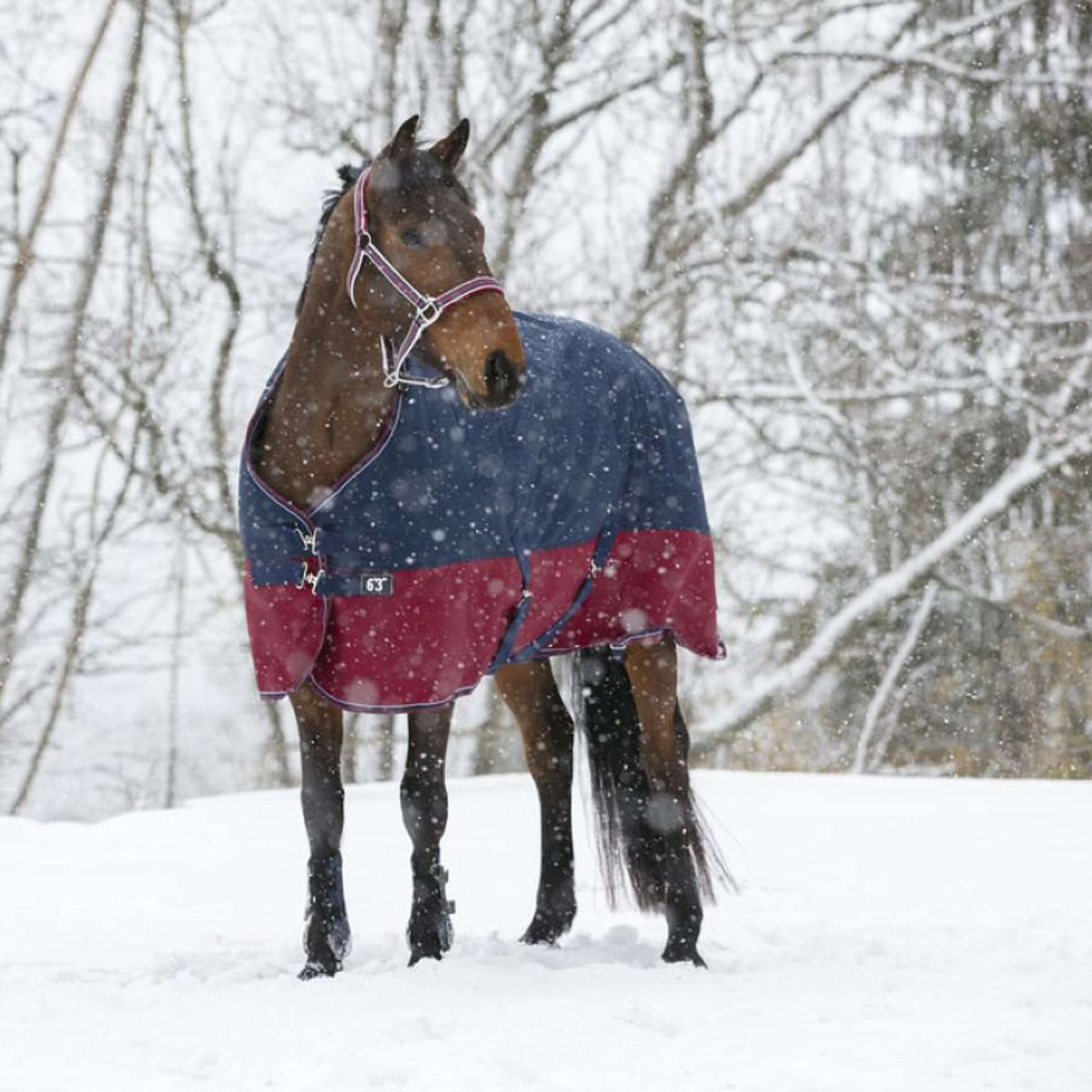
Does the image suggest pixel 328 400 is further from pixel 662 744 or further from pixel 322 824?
pixel 662 744

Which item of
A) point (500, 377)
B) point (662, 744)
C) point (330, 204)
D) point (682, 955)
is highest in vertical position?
point (330, 204)

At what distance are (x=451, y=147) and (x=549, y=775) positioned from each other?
1904 mm

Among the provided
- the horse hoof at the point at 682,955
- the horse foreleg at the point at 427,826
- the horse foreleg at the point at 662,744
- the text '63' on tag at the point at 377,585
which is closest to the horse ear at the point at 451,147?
the text '63' on tag at the point at 377,585

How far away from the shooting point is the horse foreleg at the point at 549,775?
4281mm

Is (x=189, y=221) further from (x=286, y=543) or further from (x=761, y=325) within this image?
(x=286, y=543)

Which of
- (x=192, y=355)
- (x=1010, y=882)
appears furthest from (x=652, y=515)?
(x=192, y=355)

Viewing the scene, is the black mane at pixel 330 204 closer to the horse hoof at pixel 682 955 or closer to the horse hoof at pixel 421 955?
the horse hoof at pixel 421 955

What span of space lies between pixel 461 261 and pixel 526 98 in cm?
877

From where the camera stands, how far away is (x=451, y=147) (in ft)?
11.4

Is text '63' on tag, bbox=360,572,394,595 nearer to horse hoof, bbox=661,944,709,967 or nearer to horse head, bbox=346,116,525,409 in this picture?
horse head, bbox=346,116,525,409

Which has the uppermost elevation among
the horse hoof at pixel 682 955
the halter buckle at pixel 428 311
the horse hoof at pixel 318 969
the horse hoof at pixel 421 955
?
the halter buckle at pixel 428 311

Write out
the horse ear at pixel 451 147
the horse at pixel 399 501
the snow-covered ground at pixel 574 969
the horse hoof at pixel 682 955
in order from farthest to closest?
the horse hoof at pixel 682 955, the horse ear at pixel 451 147, the horse at pixel 399 501, the snow-covered ground at pixel 574 969

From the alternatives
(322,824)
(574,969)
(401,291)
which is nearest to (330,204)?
(401,291)

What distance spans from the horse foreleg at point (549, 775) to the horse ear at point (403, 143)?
5.62 feet
